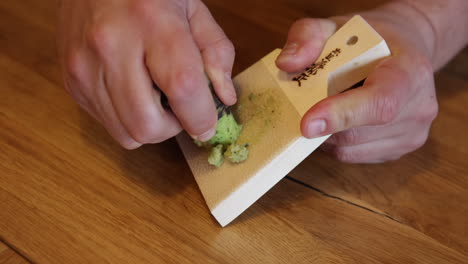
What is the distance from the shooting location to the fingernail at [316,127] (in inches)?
20.1

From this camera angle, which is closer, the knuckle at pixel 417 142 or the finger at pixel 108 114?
the finger at pixel 108 114

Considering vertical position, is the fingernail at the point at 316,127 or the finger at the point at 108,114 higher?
the finger at the point at 108,114

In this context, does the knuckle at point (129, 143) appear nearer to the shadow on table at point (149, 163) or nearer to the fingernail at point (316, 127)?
the shadow on table at point (149, 163)

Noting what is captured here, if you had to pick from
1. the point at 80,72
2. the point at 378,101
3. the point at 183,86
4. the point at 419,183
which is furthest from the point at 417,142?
the point at 80,72

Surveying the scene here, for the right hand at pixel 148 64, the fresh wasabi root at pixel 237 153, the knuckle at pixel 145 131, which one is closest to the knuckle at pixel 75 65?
the right hand at pixel 148 64

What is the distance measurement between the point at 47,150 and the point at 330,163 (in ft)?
1.45

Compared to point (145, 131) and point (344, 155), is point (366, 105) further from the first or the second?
point (145, 131)

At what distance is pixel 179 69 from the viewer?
1.50 ft

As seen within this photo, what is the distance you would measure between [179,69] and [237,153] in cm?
16

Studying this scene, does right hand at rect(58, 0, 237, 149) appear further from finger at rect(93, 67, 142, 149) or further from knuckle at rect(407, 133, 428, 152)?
knuckle at rect(407, 133, 428, 152)

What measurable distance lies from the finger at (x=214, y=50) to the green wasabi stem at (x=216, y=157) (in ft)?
0.23

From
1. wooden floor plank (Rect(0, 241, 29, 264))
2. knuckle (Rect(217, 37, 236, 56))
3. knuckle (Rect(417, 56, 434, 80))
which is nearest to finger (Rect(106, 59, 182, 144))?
knuckle (Rect(217, 37, 236, 56))

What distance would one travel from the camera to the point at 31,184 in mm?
582

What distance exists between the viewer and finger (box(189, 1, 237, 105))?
1.70 ft
